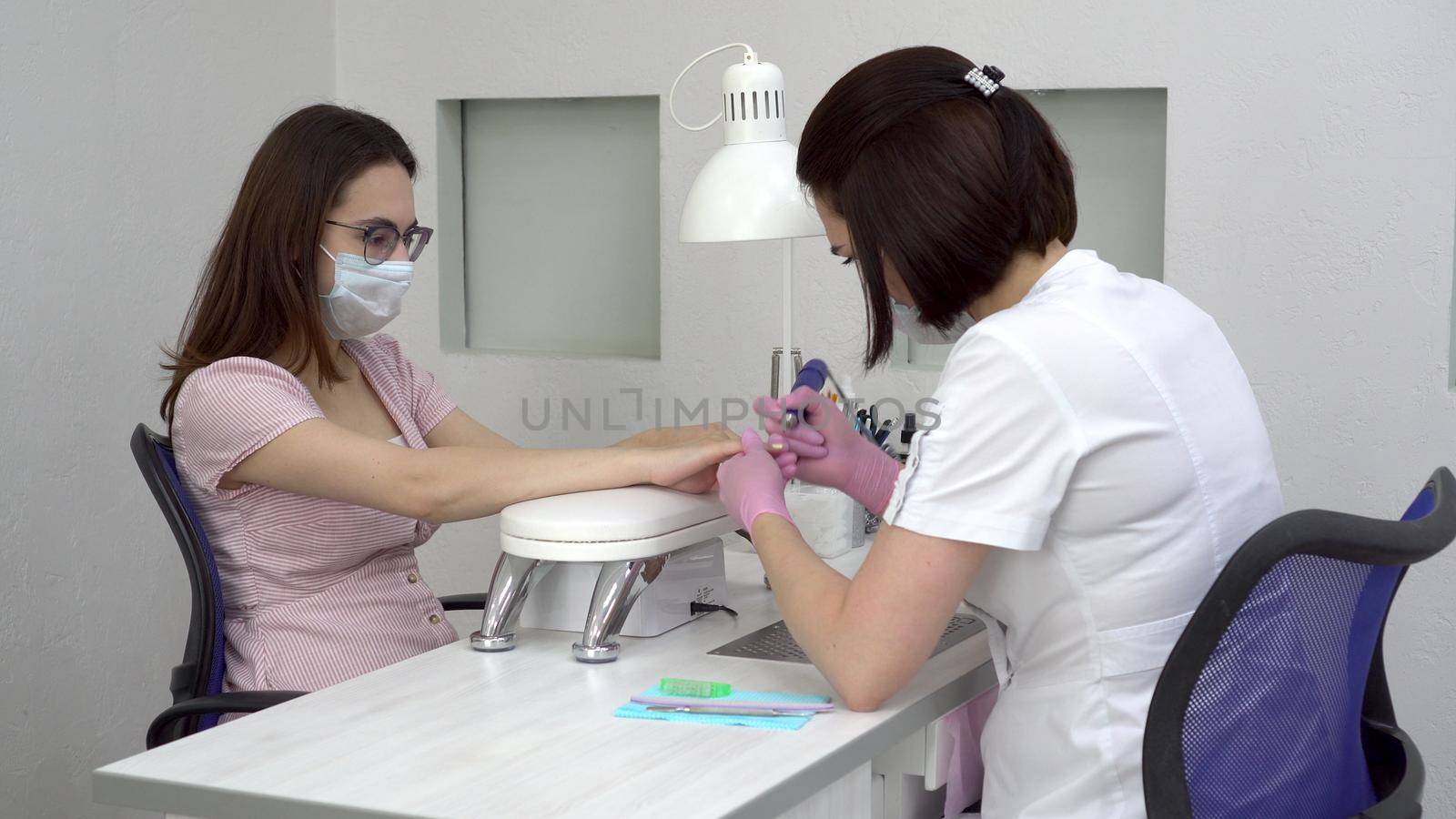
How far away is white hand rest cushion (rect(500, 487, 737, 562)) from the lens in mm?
1554

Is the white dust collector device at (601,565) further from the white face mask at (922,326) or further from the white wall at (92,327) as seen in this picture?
the white wall at (92,327)

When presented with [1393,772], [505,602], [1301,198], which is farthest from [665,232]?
[1393,772]

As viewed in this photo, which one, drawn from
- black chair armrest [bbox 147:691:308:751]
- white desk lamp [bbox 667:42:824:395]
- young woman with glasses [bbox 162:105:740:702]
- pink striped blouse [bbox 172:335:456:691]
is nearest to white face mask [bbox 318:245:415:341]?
young woman with glasses [bbox 162:105:740:702]

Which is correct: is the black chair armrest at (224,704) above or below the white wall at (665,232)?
below

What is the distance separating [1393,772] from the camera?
4.19ft

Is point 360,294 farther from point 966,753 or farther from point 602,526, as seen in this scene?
point 966,753

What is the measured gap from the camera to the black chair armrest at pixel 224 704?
156 centimetres

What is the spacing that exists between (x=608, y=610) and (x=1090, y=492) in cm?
58

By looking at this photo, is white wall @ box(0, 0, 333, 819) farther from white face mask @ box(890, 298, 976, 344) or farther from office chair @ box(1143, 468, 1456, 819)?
office chair @ box(1143, 468, 1456, 819)

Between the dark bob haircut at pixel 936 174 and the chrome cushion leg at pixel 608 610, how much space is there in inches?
17.5

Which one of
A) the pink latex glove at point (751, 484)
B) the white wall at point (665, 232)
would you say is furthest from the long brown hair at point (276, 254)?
the white wall at point (665, 232)

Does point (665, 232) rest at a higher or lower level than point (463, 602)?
higher

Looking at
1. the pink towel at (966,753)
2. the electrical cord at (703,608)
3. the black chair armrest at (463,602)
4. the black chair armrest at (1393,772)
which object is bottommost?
the pink towel at (966,753)

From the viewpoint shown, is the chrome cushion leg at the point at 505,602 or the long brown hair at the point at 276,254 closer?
the chrome cushion leg at the point at 505,602
